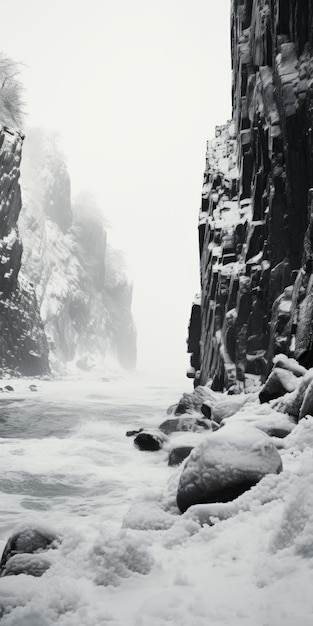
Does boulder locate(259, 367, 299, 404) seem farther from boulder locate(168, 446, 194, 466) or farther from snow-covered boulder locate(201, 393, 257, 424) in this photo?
boulder locate(168, 446, 194, 466)

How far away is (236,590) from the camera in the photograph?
2818mm

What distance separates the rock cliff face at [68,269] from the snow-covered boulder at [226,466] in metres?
50.5

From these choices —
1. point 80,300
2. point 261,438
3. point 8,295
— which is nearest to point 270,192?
point 261,438

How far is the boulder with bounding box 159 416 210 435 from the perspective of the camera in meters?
13.3

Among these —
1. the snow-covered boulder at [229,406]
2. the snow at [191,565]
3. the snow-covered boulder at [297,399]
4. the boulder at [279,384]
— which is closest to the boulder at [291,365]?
the boulder at [279,384]

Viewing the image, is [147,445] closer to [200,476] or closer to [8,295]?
[200,476]

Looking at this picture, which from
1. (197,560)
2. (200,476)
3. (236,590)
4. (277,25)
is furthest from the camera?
(277,25)

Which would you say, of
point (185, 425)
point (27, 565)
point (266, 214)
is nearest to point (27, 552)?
point (27, 565)

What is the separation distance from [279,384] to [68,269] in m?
61.5

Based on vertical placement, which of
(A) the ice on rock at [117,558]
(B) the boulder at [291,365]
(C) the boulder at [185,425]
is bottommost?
(C) the boulder at [185,425]

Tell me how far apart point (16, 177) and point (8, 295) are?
9853 mm

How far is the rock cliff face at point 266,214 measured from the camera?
41.2ft

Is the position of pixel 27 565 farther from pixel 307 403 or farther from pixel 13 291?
pixel 13 291

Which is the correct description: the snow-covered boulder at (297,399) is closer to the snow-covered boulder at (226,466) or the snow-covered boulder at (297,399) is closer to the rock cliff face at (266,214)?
the rock cliff face at (266,214)
